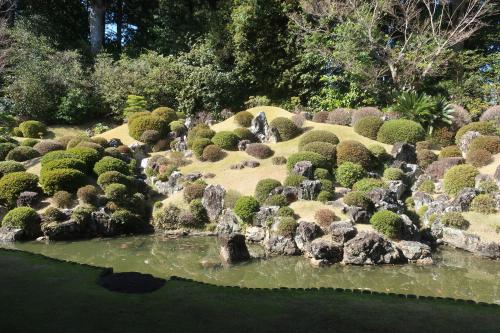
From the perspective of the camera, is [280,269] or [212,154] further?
[212,154]

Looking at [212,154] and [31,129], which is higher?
[31,129]

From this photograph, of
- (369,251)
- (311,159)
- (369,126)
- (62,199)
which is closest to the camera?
(369,251)

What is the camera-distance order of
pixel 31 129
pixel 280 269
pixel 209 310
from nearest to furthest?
1. pixel 209 310
2. pixel 280 269
3. pixel 31 129

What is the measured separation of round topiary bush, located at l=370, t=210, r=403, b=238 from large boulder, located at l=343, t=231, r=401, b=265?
862 mm

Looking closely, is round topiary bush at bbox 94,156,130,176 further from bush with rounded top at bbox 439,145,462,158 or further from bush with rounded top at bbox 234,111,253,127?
bush with rounded top at bbox 439,145,462,158

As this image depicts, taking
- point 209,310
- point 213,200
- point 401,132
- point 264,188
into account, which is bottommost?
point 209,310

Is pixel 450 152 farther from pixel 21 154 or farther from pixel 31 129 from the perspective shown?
pixel 31 129

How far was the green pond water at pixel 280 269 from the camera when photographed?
10742 mm

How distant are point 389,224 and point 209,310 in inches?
298

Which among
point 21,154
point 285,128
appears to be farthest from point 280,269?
point 21,154

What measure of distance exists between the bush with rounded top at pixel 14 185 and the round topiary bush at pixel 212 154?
22.2 feet

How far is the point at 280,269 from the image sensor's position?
12.0 metres

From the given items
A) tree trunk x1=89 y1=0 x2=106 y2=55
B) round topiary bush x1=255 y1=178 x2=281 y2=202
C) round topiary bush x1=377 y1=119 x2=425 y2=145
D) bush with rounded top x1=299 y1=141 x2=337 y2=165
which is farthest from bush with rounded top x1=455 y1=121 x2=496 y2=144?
tree trunk x1=89 y1=0 x2=106 y2=55

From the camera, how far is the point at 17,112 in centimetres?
2711
